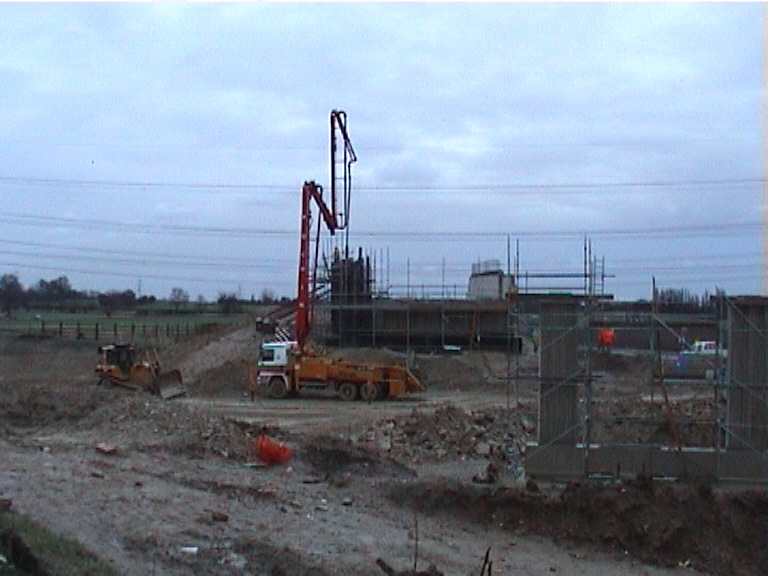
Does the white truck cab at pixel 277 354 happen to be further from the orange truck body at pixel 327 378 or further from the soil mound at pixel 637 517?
the soil mound at pixel 637 517

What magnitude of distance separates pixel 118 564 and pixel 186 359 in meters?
38.0

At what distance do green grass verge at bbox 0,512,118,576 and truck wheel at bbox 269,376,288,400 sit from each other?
85.0 feet

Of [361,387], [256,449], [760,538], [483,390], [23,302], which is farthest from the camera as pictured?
[23,302]

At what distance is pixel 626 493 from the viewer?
56.3 feet

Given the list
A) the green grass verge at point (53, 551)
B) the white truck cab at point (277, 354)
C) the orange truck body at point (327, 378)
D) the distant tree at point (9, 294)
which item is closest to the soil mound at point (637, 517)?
the green grass verge at point (53, 551)

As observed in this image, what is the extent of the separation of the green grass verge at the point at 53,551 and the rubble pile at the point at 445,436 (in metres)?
10.6

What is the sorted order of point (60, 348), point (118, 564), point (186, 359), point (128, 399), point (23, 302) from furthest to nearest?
point (23, 302)
point (60, 348)
point (186, 359)
point (128, 399)
point (118, 564)

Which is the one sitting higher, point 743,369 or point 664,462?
point 743,369

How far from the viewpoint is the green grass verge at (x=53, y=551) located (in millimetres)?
9523

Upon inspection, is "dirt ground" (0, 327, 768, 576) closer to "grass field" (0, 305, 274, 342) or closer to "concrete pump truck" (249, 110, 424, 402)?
"concrete pump truck" (249, 110, 424, 402)

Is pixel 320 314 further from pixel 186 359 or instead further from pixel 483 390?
pixel 483 390

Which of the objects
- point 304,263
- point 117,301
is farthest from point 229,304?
point 304,263

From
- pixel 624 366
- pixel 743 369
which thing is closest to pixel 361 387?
pixel 624 366

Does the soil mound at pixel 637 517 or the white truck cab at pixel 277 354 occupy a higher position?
the white truck cab at pixel 277 354
